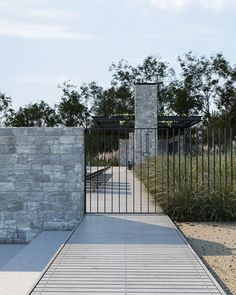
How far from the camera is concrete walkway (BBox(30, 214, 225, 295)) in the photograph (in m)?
4.87

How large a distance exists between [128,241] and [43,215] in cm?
294

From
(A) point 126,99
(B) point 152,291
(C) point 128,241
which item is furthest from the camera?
(A) point 126,99

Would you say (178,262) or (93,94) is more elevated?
(93,94)

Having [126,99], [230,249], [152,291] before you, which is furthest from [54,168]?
[126,99]

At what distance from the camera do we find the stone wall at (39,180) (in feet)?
32.3

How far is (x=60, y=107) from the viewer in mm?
46312

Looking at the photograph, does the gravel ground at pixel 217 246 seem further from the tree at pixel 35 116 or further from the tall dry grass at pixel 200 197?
the tree at pixel 35 116

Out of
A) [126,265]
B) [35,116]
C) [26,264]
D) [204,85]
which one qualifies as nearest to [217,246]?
[126,265]

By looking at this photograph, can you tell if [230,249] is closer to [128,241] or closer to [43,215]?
[128,241]

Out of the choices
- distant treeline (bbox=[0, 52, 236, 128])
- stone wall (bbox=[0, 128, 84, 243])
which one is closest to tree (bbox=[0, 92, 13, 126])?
distant treeline (bbox=[0, 52, 236, 128])

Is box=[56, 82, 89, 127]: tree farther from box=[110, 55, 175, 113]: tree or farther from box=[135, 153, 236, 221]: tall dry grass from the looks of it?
A: box=[135, 153, 236, 221]: tall dry grass

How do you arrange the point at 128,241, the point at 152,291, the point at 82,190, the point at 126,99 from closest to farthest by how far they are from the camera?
the point at 152,291 → the point at 128,241 → the point at 82,190 → the point at 126,99

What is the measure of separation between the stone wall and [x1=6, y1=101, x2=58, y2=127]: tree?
34675mm

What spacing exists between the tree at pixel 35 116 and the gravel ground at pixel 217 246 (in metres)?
36.1
